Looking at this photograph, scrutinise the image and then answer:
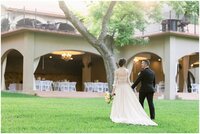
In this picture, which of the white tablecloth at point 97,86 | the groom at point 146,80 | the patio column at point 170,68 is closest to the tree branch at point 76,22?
the groom at point 146,80

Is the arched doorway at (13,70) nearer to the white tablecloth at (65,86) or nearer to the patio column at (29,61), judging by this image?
the white tablecloth at (65,86)

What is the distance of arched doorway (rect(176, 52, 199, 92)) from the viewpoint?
28.5 metres

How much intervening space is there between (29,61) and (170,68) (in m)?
7.54

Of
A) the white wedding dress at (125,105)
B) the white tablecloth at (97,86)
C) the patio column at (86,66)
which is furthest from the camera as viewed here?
the patio column at (86,66)

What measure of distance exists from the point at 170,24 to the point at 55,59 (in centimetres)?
1008

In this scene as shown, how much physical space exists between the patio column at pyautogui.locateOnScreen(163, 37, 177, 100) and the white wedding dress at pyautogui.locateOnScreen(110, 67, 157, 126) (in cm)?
1576

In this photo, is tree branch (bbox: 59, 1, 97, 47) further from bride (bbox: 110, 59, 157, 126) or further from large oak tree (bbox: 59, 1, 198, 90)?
bride (bbox: 110, 59, 157, 126)

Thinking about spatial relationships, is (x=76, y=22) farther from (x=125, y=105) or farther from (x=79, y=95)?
(x=79, y=95)

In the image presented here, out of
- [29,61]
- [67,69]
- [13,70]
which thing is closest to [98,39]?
[29,61]

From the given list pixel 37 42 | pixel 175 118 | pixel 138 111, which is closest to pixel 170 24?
pixel 37 42

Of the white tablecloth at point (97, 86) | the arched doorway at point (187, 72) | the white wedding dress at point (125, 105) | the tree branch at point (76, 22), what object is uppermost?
→ the tree branch at point (76, 22)

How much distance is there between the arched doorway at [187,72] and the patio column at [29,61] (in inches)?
361

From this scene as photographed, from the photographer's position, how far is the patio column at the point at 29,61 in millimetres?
24625

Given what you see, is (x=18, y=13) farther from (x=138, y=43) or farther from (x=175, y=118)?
(x=175, y=118)
